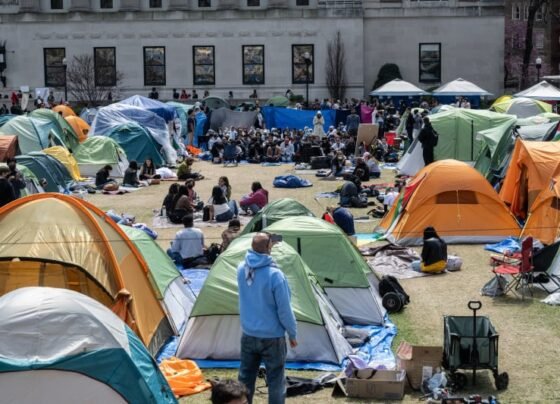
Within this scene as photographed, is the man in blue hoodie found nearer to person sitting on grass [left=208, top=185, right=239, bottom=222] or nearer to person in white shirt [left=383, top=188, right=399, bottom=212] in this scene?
person sitting on grass [left=208, top=185, right=239, bottom=222]

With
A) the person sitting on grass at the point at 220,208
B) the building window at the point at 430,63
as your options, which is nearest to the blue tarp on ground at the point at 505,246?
the person sitting on grass at the point at 220,208

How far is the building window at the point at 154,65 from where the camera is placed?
185 feet

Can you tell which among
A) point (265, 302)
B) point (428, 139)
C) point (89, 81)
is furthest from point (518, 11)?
point (265, 302)

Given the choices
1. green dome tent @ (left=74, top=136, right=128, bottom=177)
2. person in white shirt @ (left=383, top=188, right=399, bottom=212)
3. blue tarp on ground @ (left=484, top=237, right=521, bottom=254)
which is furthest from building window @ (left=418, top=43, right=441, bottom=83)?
blue tarp on ground @ (left=484, top=237, right=521, bottom=254)

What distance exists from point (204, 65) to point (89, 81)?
6362 millimetres

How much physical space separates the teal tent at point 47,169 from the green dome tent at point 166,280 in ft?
38.5

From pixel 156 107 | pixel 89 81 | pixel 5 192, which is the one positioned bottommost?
pixel 5 192

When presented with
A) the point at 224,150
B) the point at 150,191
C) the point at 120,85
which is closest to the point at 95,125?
the point at 224,150

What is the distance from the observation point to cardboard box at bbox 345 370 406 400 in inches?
409

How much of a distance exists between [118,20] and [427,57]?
17.3 metres

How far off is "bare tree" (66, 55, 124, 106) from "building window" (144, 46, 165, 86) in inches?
56.7

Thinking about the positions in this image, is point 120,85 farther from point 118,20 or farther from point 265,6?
point 265,6

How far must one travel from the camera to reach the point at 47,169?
84.8 ft

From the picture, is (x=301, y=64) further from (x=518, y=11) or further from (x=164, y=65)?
(x=518, y=11)
